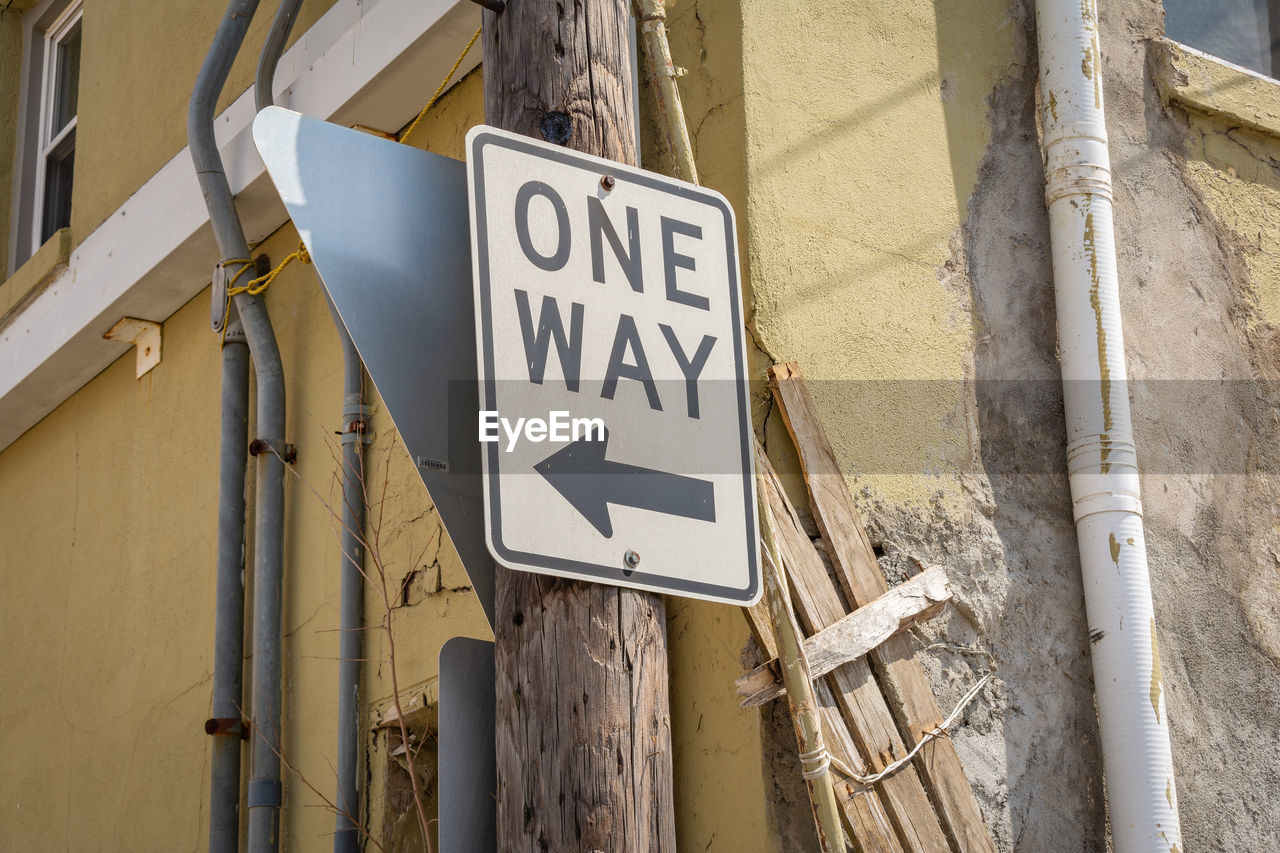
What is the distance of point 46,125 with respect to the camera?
7852 mm

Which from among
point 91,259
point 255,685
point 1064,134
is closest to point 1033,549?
point 1064,134

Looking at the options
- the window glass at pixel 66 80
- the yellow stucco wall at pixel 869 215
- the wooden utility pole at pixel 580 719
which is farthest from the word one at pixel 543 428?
the window glass at pixel 66 80

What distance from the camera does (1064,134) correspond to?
4.37 metres

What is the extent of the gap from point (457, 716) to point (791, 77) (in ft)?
7.31

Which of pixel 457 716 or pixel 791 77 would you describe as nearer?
pixel 457 716

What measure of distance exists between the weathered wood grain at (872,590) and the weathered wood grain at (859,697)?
46mm

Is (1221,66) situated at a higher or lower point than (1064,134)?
higher

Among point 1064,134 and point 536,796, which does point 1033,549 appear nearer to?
point 1064,134

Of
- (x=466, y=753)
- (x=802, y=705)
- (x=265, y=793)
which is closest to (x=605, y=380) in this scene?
(x=466, y=753)

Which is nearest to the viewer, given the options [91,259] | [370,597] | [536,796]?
[536,796]

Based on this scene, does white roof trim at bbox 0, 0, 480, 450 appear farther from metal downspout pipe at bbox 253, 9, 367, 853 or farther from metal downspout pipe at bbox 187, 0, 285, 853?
metal downspout pipe at bbox 253, 9, 367, 853

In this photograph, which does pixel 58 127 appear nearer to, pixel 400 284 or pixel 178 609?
pixel 178 609

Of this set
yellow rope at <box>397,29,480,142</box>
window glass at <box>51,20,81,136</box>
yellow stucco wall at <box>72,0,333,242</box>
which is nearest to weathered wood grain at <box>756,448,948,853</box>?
yellow rope at <box>397,29,480,142</box>

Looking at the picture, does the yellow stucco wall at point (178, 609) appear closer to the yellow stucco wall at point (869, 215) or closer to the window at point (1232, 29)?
the yellow stucco wall at point (869, 215)
